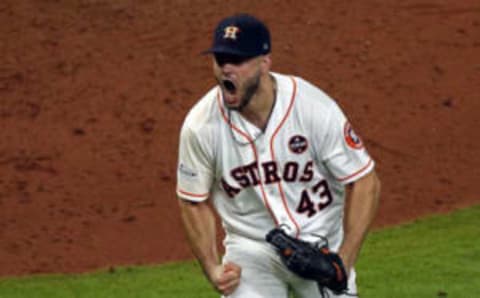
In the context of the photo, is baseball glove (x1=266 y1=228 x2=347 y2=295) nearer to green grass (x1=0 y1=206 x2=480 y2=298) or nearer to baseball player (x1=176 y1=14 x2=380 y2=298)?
baseball player (x1=176 y1=14 x2=380 y2=298)

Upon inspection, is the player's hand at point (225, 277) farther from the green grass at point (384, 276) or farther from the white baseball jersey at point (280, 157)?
the green grass at point (384, 276)

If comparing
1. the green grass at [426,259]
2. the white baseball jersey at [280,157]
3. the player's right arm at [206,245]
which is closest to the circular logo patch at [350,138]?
the white baseball jersey at [280,157]

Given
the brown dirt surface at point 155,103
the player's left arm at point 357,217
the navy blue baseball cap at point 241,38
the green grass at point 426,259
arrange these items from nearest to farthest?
the navy blue baseball cap at point 241,38, the player's left arm at point 357,217, the green grass at point 426,259, the brown dirt surface at point 155,103

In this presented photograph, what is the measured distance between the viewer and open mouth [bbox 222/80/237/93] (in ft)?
19.6

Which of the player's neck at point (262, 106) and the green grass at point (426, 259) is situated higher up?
the player's neck at point (262, 106)

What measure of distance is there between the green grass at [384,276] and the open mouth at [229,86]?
3333mm

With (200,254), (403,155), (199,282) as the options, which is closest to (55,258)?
(199,282)

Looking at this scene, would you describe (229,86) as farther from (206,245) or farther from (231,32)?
(206,245)

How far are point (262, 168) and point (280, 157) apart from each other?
91 millimetres

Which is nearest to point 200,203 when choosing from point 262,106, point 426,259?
point 262,106

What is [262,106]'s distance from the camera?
6168mm

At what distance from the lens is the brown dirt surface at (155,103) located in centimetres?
1127

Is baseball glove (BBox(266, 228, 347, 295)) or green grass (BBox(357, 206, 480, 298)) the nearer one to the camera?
baseball glove (BBox(266, 228, 347, 295))

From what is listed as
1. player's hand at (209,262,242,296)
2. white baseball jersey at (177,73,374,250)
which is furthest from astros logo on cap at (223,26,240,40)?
player's hand at (209,262,242,296)
